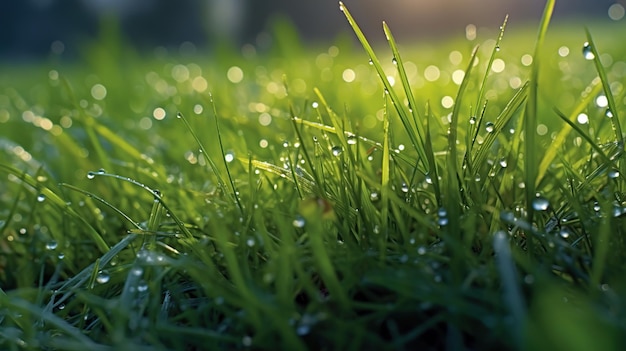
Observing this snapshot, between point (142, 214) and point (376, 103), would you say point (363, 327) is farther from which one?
point (376, 103)

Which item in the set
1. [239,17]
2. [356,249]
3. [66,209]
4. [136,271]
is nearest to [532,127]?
[356,249]

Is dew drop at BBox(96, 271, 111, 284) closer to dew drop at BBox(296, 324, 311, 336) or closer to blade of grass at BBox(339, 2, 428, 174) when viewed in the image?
dew drop at BBox(296, 324, 311, 336)

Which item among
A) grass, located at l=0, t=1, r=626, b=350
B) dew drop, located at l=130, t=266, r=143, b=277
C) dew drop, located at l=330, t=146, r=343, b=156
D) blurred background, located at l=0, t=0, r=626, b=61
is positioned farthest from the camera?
blurred background, located at l=0, t=0, r=626, b=61

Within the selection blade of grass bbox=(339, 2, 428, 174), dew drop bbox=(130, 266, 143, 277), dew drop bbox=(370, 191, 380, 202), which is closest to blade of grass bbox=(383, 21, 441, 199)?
blade of grass bbox=(339, 2, 428, 174)

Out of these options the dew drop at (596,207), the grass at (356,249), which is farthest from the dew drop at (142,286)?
the dew drop at (596,207)

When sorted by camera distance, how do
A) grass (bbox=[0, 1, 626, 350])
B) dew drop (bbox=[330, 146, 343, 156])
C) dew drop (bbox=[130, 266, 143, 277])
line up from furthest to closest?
dew drop (bbox=[330, 146, 343, 156])
dew drop (bbox=[130, 266, 143, 277])
grass (bbox=[0, 1, 626, 350])

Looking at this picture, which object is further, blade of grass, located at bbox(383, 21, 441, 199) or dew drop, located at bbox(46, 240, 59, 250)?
dew drop, located at bbox(46, 240, 59, 250)

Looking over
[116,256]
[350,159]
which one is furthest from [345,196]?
[116,256]
